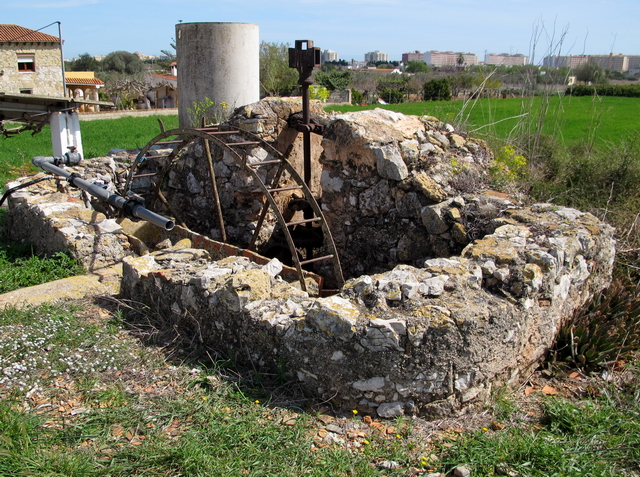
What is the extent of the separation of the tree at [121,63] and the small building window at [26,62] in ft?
101

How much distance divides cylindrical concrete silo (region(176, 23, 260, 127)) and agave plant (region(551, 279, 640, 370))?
6.36 meters

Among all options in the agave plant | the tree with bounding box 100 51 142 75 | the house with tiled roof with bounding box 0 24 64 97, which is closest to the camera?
the agave plant

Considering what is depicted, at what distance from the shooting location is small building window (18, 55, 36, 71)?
2938 centimetres

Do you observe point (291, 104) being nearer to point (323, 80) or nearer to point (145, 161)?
point (145, 161)

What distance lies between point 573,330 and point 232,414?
8.90 feet

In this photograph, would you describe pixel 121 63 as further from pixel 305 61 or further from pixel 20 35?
pixel 305 61

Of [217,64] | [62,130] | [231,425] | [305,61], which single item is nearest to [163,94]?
[62,130]

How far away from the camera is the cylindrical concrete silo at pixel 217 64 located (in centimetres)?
862

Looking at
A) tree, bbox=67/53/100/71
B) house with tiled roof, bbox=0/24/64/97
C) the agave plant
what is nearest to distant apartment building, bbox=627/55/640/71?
the agave plant

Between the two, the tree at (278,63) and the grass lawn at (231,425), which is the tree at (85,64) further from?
the grass lawn at (231,425)

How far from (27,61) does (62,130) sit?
2469 cm

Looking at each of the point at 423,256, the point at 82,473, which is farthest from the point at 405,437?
the point at 423,256

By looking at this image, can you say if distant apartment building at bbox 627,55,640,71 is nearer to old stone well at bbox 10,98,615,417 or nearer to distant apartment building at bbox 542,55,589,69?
distant apartment building at bbox 542,55,589,69

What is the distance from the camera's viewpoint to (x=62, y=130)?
30.9 ft
